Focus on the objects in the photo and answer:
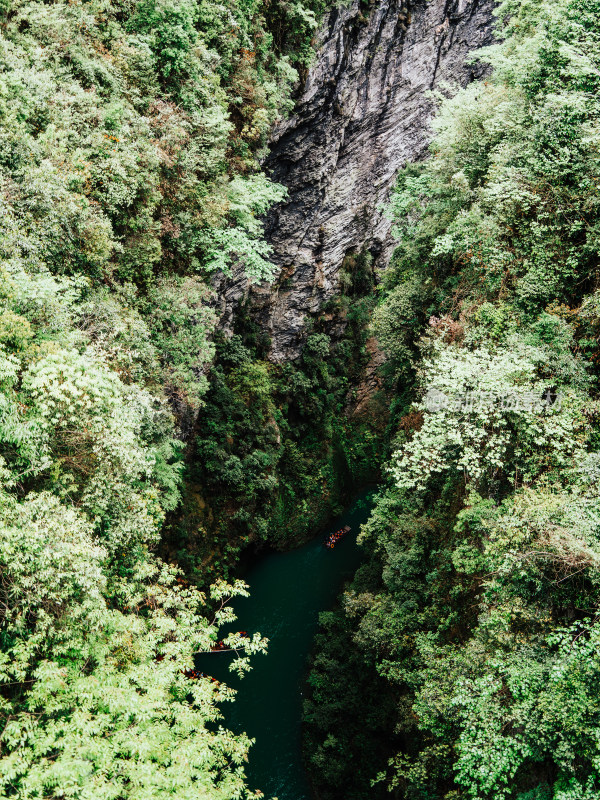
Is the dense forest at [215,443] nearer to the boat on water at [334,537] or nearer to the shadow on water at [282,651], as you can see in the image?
the shadow on water at [282,651]

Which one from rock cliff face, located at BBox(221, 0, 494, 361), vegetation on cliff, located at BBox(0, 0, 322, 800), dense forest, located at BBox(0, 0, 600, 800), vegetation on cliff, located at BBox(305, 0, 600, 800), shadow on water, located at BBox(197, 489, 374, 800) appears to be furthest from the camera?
rock cliff face, located at BBox(221, 0, 494, 361)

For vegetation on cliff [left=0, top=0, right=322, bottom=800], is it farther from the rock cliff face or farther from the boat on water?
the boat on water

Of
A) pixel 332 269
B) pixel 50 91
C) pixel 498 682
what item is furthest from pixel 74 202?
pixel 332 269

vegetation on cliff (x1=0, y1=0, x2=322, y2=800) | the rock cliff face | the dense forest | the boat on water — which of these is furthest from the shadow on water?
the rock cliff face

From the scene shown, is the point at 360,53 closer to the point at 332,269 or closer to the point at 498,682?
the point at 332,269

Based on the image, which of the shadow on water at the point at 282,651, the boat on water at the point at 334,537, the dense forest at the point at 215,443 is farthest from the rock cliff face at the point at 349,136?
the shadow on water at the point at 282,651
